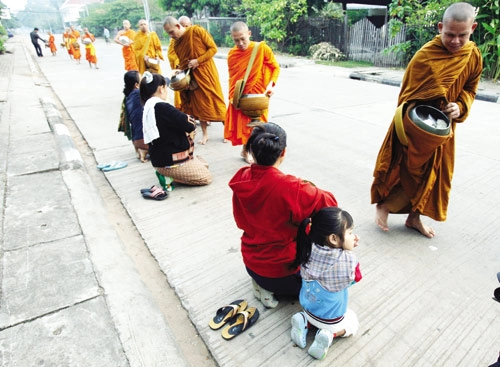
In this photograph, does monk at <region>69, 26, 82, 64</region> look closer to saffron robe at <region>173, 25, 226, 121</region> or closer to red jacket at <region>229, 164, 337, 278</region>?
saffron robe at <region>173, 25, 226, 121</region>

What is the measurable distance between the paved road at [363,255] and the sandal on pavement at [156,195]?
76 millimetres

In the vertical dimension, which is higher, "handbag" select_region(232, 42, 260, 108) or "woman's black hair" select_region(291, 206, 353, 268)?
"handbag" select_region(232, 42, 260, 108)

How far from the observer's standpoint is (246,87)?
421cm

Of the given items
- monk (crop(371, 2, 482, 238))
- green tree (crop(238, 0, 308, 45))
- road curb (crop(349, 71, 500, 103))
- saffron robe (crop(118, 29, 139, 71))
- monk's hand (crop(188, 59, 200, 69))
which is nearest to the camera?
monk (crop(371, 2, 482, 238))

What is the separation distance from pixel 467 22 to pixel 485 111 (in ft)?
18.0

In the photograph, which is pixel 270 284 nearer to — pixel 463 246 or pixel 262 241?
pixel 262 241

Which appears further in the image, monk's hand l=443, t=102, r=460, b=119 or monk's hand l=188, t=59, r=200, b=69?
monk's hand l=188, t=59, r=200, b=69

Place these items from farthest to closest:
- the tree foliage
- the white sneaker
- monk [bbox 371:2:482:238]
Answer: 1. the tree foliage
2. monk [bbox 371:2:482:238]
3. the white sneaker

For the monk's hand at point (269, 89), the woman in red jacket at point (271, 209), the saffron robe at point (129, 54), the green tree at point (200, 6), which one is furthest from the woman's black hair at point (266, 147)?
the green tree at point (200, 6)

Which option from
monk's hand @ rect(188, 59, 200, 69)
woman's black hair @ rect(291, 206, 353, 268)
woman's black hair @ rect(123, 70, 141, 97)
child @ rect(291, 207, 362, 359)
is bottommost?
child @ rect(291, 207, 362, 359)

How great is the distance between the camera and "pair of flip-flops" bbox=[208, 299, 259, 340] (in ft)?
6.44

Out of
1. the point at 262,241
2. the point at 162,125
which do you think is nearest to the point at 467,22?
the point at 262,241

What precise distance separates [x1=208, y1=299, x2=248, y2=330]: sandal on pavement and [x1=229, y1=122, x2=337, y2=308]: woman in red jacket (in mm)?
149

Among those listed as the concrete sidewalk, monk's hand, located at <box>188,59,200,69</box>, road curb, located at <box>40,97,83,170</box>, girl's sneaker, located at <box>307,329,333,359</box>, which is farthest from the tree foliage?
girl's sneaker, located at <box>307,329,333,359</box>
